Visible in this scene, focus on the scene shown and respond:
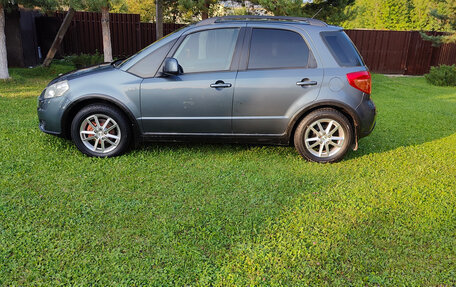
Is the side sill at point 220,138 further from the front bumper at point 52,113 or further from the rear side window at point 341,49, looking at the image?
the rear side window at point 341,49

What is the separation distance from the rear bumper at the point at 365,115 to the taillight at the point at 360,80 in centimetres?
11

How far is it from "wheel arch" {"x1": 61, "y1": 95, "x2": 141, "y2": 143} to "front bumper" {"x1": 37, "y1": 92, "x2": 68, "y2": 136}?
6cm

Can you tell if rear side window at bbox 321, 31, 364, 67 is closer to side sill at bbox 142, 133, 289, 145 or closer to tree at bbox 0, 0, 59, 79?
side sill at bbox 142, 133, 289, 145

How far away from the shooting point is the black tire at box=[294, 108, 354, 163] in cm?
462

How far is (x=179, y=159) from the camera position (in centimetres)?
475

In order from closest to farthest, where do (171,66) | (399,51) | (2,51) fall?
(171,66)
(2,51)
(399,51)

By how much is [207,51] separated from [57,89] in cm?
199

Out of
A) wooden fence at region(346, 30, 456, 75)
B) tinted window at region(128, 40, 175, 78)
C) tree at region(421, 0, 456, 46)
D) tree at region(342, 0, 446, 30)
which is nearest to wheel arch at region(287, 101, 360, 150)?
tinted window at region(128, 40, 175, 78)

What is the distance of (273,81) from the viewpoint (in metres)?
4.48

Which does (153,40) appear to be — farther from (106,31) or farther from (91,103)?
(91,103)

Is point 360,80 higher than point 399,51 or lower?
lower

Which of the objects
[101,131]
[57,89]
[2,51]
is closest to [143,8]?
[2,51]

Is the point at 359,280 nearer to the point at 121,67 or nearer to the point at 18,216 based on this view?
the point at 18,216

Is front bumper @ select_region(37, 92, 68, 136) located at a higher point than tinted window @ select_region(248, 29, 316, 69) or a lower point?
lower
